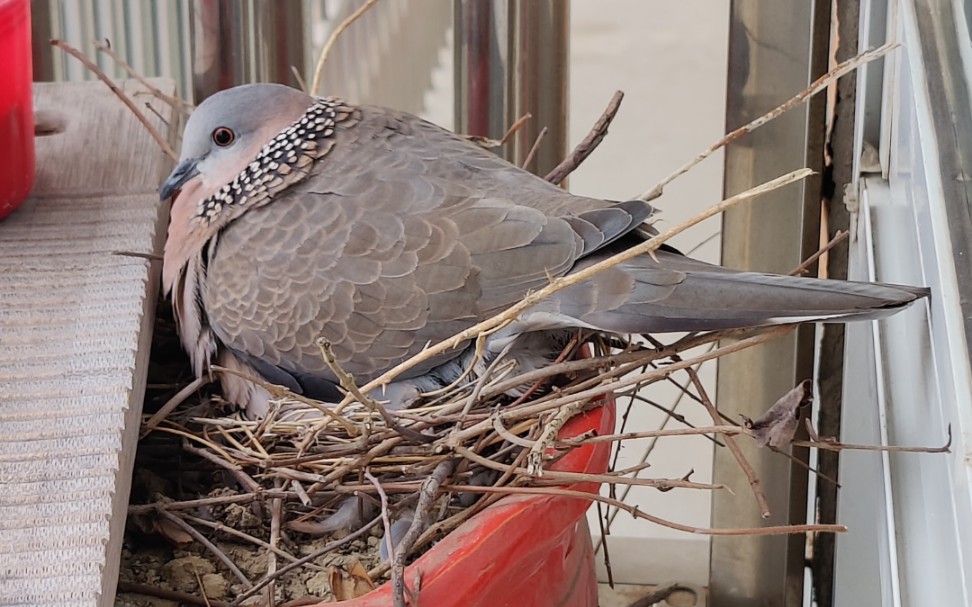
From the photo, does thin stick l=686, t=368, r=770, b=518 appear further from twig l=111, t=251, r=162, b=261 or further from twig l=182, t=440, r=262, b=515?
twig l=111, t=251, r=162, b=261

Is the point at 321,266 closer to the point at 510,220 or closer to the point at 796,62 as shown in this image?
the point at 510,220

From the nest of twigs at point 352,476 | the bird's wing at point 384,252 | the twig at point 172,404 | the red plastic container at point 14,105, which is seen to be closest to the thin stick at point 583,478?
the nest of twigs at point 352,476

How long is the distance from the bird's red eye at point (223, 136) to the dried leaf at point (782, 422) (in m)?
0.43

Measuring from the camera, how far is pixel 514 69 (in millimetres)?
1088

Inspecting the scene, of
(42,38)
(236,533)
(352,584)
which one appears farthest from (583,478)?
(42,38)

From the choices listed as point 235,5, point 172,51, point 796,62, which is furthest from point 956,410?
point 172,51

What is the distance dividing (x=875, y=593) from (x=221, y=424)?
45 cm

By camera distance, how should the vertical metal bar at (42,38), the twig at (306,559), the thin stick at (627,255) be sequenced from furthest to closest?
the vertical metal bar at (42,38), the twig at (306,559), the thin stick at (627,255)

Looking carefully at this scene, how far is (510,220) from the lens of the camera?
29.1 inches

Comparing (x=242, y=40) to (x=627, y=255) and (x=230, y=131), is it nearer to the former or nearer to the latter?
(x=230, y=131)

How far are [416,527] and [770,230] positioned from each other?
0.57 meters

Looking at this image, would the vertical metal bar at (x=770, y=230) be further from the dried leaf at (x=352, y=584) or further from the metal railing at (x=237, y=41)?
the dried leaf at (x=352, y=584)

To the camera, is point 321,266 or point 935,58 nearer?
point 935,58

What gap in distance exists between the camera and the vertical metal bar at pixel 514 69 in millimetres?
1067
